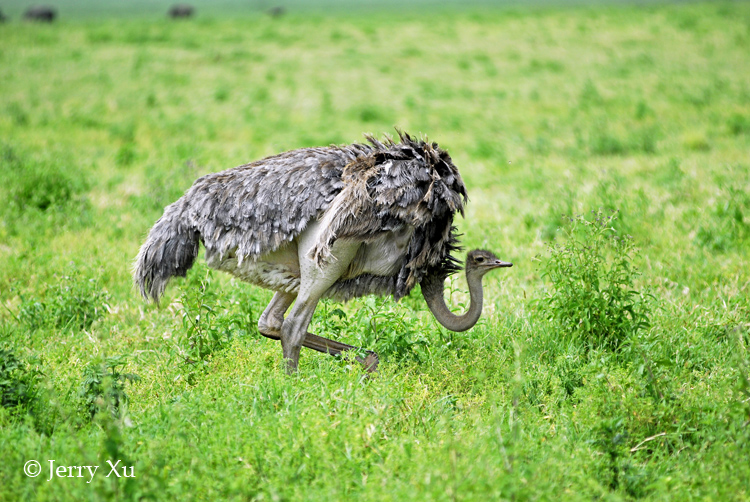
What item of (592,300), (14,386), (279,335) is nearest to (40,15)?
(279,335)

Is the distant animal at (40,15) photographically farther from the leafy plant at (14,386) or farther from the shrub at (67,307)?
the leafy plant at (14,386)

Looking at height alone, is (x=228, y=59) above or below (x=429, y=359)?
above

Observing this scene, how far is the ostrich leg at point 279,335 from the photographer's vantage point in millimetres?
4852

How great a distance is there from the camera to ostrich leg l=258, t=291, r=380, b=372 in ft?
15.9

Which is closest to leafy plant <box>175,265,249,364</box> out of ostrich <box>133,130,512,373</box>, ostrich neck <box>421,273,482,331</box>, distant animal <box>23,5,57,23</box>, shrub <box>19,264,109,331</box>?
ostrich <box>133,130,512,373</box>

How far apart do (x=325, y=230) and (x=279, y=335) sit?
3.16 ft

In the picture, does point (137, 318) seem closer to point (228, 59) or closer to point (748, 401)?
point (748, 401)

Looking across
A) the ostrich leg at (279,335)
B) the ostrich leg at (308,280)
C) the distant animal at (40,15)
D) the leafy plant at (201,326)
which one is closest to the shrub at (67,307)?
the leafy plant at (201,326)

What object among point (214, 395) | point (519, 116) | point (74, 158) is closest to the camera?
point (214, 395)

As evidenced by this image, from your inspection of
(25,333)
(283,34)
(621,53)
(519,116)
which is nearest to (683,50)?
(621,53)

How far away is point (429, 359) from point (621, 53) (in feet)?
59.3

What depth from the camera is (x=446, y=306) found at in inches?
195

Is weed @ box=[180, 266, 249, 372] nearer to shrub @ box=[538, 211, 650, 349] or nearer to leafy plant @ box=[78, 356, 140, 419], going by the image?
leafy plant @ box=[78, 356, 140, 419]

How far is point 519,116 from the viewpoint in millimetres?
14266
